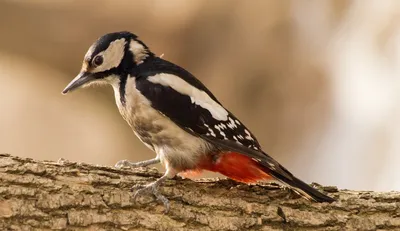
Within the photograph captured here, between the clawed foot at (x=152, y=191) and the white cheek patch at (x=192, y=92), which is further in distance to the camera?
the white cheek patch at (x=192, y=92)

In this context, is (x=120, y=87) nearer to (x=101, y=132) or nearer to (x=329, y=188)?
(x=329, y=188)

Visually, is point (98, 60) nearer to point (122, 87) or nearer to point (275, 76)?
point (122, 87)

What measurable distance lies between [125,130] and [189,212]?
2.33 m

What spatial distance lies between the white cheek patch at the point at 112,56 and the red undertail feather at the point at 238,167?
42cm

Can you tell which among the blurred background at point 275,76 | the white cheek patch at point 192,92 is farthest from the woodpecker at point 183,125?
the blurred background at point 275,76

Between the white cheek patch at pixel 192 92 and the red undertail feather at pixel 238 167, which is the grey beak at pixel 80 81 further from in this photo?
the red undertail feather at pixel 238 167

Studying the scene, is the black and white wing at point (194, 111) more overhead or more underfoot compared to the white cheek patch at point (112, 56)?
more underfoot

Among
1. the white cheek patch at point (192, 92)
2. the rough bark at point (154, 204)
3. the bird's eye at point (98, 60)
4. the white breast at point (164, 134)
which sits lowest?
the rough bark at point (154, 204)

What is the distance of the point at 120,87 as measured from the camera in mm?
2365

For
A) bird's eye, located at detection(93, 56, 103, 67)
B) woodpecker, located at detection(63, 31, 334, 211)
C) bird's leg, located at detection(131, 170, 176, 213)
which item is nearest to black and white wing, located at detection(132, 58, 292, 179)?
woodpecker, located at detection(63, 31, 334, 211)

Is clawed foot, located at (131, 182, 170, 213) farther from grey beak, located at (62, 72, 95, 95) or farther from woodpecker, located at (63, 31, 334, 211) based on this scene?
grey beak, located at (62, 72, 95, 95)

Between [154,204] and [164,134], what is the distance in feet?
0.83

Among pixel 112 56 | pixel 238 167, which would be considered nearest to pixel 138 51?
pixel 112 56

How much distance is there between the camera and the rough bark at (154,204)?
6.51 feet
